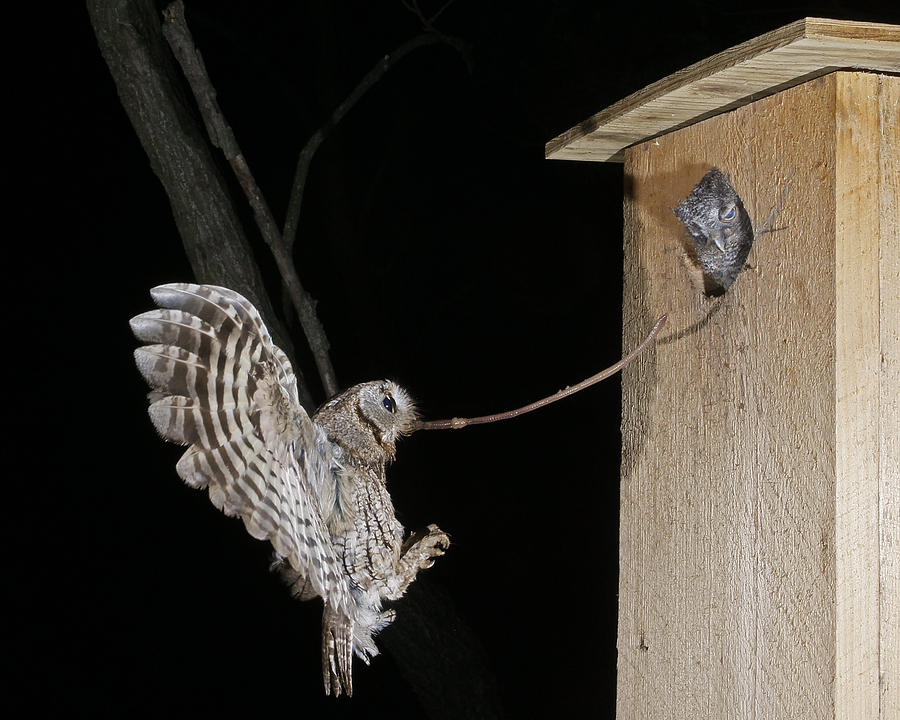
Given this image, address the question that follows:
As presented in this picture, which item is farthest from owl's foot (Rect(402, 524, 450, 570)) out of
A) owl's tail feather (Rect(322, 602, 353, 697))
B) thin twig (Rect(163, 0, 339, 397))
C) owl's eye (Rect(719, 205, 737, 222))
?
owl's eye (Rect(719, 205, 737, 222))

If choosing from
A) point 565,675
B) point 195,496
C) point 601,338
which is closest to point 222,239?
point 195,496

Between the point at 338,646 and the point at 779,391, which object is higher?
the point at 779,391

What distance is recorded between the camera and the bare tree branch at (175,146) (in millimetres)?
1725

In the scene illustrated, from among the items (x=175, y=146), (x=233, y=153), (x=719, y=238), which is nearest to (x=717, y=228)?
(x=719, y=238)

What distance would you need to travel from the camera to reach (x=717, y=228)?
41.3 inches

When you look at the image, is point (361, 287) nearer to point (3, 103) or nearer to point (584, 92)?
point (584, 92)

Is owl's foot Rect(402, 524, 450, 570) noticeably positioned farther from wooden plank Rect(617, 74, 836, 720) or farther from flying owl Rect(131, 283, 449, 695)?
wooden plank Rect(617, 74, 836, 720)

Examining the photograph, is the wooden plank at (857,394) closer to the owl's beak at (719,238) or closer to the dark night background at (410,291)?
the owl's beak at (719,238)

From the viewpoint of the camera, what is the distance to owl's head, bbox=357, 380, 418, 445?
1.22 meters

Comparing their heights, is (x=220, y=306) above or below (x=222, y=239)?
below

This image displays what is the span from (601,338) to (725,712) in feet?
5.01

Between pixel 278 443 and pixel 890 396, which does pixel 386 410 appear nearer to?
pixel 278 443

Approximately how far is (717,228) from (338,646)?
2.29 feet

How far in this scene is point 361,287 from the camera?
2422 millimetres
